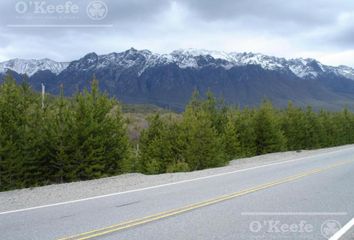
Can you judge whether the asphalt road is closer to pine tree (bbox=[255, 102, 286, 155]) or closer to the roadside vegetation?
the roadside vegetation

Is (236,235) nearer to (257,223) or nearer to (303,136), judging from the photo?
(257,223)

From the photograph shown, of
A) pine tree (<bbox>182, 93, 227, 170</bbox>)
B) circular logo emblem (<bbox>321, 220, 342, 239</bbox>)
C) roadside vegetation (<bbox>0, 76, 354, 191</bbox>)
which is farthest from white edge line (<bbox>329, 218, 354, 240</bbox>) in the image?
pine tree (<bbox>182, 93, 227, 170</bbox>)

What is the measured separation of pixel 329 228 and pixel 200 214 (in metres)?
2.53

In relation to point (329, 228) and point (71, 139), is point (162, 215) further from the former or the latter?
point (71, 139)

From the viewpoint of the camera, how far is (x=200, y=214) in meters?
8.91

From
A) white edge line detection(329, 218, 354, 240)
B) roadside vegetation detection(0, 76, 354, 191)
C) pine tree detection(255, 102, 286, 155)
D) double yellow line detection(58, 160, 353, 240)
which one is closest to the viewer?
white edge line detection(329, 218, 354, 240)

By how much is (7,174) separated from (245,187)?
13964 mm

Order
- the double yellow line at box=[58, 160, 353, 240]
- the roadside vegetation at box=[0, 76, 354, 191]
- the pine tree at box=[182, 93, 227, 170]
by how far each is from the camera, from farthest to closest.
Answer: the pine tree at box=[182, 93, 227, 170] < the roadside vegetation at box=[0, 76, 354, 191] < the double yellow line at box=[58, 160, 353, 240]

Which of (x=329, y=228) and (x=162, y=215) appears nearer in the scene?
(x=329, y=228)

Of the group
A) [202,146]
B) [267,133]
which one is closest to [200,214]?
[202,146]

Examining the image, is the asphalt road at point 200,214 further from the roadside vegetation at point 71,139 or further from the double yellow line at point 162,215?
the roadside vegetation at point 71,139

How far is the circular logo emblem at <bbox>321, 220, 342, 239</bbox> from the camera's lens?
291 inches

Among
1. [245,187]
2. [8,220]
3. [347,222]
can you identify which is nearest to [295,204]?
[347,222]

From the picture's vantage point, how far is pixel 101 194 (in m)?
12.0
